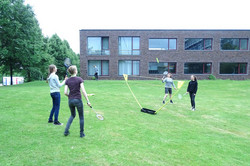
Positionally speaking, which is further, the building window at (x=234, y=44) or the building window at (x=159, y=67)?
the building window at (x=234, y=44)

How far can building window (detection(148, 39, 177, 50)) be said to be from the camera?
29.3 meters

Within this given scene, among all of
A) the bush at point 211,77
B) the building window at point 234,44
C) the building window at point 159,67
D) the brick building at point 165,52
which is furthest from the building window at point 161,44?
the building window at point 234,44

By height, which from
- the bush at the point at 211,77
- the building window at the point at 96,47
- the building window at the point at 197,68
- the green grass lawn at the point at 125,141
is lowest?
the green grass lawn at the point at 125,141

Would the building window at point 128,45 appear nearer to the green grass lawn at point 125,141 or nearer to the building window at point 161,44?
the building window at point 161,44

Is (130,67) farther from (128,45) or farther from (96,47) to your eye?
(96,47)

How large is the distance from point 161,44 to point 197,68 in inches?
293

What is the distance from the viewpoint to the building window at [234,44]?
2947cm

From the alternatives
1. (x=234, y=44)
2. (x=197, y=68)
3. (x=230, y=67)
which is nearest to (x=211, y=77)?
(x=197, y=68)

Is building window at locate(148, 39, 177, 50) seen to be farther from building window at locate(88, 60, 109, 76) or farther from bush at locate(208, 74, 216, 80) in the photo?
building window at locate(88, 60, 109, 76)

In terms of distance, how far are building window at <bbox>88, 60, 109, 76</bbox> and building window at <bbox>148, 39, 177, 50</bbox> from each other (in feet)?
27.0

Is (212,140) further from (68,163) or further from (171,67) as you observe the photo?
(171,67)

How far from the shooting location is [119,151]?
432 cm

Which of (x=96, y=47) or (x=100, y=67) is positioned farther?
(x=100, y=67)

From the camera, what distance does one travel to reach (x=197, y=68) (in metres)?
29.6
